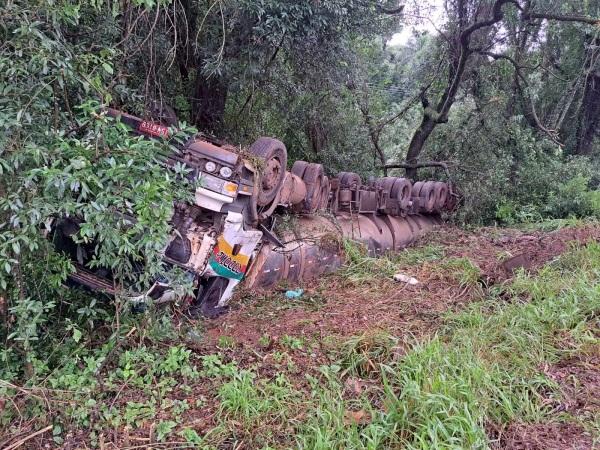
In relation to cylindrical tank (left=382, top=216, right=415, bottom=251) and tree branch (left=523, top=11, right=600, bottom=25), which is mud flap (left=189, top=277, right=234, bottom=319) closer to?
cylindrical tank (left=382, top=216, right=415, bottom=251)

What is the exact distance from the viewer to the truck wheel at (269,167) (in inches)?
167

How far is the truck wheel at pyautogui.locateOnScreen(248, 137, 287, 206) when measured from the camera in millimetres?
4242

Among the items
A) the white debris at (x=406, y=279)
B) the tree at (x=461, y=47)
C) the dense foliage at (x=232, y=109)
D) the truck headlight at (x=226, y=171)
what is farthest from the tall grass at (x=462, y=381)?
the tree at (x=461, y=47)

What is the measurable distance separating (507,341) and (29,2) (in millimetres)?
3495

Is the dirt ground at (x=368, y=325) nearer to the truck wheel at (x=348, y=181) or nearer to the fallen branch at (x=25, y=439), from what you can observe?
the fallen branch at (x=25, y=439)

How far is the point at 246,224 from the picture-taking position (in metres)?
4.16

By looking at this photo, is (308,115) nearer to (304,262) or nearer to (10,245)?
(304,262)

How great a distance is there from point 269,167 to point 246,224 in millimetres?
567

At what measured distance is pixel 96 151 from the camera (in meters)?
2.50

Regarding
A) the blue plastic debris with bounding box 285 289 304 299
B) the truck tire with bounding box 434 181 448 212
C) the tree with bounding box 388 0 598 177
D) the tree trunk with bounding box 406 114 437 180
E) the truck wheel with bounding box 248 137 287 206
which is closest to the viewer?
the truck wheel with bounding box 248 137 287 206

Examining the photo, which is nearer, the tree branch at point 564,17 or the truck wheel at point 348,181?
the truck wheel at point 348,181

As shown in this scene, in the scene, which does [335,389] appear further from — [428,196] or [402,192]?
[428,196]

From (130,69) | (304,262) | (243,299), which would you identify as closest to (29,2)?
(130,69)

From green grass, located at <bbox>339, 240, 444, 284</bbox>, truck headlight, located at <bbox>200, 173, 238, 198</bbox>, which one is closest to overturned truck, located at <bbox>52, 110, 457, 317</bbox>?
truck headlight, located at <bbox>200, 173, 238, 198</bbox>
